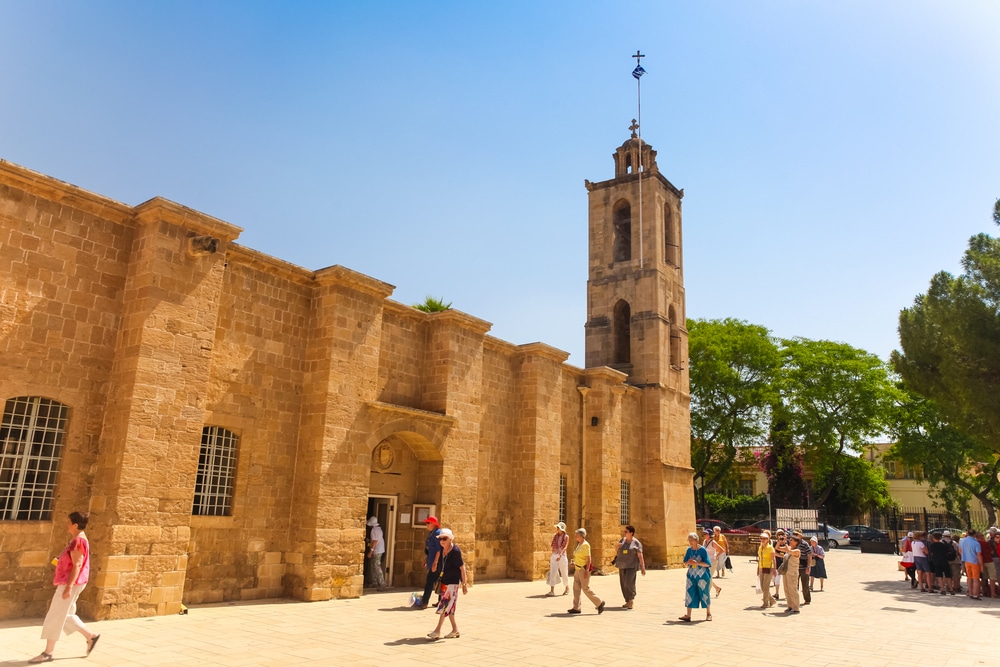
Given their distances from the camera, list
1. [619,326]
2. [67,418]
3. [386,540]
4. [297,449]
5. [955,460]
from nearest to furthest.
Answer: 1. [67,418]
2. [297,449]
3. [386,540]
4. [619,326]
5. [955,460]

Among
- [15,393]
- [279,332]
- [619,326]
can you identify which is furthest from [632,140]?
[15,393]

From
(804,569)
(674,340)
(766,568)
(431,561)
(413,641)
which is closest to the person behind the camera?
(413,641)

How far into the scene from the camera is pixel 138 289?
418 inches

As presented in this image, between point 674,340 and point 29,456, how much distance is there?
21552 millimetres

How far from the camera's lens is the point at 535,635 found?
9609 mm

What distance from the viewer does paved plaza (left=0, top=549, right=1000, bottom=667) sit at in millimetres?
7766

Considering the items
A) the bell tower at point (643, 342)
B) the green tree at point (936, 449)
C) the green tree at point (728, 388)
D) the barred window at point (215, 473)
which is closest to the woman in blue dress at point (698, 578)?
the barred window at point (215, 473)

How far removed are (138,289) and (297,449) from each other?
13.5ft

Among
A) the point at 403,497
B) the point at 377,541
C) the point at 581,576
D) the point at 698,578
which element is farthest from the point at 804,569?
the point at 377,541

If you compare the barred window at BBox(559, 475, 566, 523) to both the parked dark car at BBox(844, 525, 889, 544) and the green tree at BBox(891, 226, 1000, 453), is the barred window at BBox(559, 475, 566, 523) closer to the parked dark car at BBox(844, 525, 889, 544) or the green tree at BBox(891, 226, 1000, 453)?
the green tree at BBox(891, 226, 1000, 453)

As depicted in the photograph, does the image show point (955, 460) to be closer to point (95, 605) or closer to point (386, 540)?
point (386, 540)

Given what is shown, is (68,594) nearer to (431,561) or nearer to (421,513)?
(431,561)

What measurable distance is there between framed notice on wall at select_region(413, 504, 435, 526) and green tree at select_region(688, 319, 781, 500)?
24283mm

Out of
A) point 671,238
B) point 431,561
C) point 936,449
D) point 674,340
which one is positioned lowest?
point 431,561
